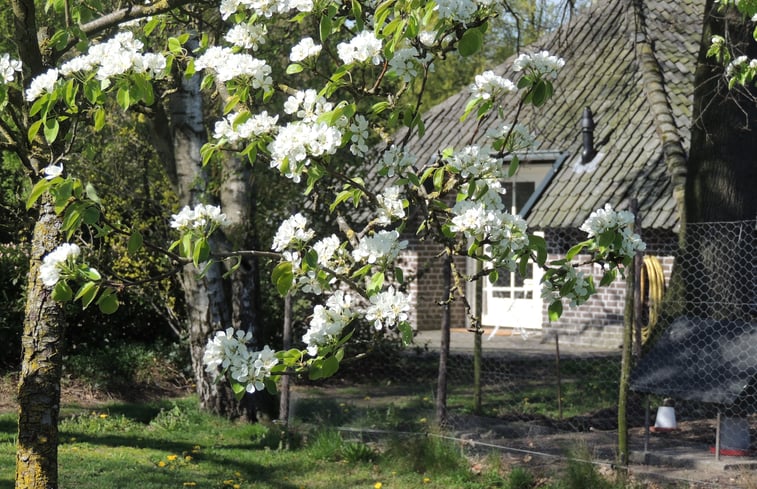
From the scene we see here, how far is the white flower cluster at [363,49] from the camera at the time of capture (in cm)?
376

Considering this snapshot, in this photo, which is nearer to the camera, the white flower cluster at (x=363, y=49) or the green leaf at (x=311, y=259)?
the green leaf at (x=311, y=259)

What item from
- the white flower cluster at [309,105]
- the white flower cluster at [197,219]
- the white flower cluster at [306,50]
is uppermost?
the white flower cluster at [306,50]

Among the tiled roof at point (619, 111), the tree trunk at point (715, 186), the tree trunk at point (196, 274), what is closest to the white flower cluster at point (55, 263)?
the tree trunk at point (196, 274)

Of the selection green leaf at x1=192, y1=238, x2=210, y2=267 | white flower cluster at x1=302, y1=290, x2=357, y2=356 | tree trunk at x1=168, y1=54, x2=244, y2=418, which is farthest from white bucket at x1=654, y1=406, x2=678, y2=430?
green leaf at x1=192, y1=238, x2=210, y2=267

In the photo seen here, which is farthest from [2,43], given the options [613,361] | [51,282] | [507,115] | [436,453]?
[507,115]

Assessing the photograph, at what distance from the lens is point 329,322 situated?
11.9 feet

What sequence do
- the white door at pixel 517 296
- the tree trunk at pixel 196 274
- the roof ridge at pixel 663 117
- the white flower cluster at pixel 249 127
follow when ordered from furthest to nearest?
the white door at pixel 517 296
the roof ridge at pixel 663 117
the tree trunk at pixel 196 274
the white flower cluster at pixel 249 127

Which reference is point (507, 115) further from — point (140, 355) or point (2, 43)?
point (2, 43)

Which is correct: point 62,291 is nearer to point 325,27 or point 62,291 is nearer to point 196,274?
point 325,27

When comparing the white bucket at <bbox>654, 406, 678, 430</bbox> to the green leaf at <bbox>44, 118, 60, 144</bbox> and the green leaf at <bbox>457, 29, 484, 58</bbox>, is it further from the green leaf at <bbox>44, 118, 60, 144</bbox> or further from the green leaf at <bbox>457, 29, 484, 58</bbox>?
the green leaf at <bbox>44, 118, 60, 144</bbox>

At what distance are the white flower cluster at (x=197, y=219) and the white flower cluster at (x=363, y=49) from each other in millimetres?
760

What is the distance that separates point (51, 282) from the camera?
3.52 metres

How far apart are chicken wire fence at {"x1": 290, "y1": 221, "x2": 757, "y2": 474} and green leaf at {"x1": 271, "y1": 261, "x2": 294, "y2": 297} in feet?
5.00

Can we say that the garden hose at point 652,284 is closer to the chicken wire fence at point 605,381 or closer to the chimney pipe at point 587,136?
the chicken wire fence at point 605,381
